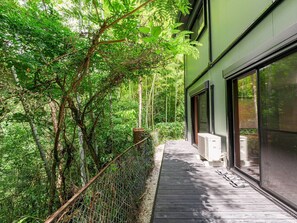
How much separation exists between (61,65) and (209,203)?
2.41 metres

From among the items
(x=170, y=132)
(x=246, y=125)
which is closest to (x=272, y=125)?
(x=246, y=125)

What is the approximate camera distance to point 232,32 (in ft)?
11.7

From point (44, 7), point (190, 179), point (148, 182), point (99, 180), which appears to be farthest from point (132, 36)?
point (148, 182)

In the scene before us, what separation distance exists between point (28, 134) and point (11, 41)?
8.06ft

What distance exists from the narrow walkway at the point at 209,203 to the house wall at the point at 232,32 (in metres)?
1.10

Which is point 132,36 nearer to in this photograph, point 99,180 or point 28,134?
point 99,180

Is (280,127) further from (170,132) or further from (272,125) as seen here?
(170,132)

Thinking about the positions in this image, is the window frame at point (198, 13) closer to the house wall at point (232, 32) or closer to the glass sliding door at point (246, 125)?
the house wall at point (232, 32)

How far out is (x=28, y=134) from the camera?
11.7 feet

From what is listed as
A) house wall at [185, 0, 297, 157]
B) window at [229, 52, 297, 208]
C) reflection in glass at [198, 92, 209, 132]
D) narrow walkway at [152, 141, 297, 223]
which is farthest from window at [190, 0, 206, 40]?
narrow walkway at [152, 141, 297, 223]

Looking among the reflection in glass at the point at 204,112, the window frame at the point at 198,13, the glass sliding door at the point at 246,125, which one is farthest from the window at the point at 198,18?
the glass sliding door at the point at 246,125

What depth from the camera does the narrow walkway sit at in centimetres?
215

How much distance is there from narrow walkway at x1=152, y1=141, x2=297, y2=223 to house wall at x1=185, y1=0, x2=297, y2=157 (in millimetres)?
1101

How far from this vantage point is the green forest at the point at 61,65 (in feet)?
5.34
